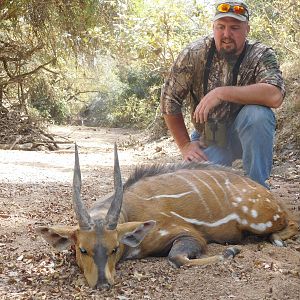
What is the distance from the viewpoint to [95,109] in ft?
100

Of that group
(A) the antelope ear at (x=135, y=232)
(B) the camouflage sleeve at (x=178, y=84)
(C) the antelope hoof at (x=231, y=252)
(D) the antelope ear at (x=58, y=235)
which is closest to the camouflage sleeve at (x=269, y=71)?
(B) the camouflage sleeve at (x=178, y=84)

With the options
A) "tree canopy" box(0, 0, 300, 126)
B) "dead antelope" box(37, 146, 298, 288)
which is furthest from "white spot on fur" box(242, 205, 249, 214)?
"tree canopy" box(0, 0, 300, 126)

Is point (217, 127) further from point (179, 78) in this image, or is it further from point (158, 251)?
point (158, 251)

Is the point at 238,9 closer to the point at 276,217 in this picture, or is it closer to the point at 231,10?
the point at 231,10

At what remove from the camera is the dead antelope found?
330 centimetres

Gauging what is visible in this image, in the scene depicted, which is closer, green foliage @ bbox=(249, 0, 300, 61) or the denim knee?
the denim knee

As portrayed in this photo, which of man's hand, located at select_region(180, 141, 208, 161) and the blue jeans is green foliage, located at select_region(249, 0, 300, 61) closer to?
man's hand, located at select_region(180, 141, 208, 161)

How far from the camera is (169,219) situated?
3.90 m

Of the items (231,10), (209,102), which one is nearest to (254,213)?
(209,102)

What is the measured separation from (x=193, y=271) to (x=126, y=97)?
21989 mm

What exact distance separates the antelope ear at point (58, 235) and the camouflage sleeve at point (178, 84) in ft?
7.17

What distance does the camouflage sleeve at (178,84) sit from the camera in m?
5.21

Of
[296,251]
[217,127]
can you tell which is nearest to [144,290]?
[296,251]

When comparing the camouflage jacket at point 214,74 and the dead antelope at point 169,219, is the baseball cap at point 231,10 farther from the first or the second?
the dead antelope at point 169,219
